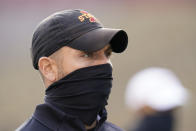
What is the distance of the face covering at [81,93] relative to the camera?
6.75 ft

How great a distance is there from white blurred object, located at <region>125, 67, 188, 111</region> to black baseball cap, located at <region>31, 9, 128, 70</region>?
4.64 feet

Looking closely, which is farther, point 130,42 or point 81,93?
point 130,42

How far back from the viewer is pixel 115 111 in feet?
19.8

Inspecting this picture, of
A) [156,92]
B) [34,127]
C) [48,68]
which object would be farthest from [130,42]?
[34,127]

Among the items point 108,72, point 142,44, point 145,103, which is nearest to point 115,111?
point 142,44

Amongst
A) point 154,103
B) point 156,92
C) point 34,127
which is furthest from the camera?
point 156,92

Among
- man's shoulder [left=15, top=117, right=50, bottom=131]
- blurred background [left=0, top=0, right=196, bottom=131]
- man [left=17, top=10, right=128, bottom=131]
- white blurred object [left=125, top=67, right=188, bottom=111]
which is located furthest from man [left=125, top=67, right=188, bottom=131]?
blurred background [left=0, top=0, right=196, bottom=131]

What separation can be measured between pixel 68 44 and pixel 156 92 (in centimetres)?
167

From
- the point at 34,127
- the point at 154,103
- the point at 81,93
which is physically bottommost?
the point at 154,103

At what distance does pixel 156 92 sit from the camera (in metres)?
3.52

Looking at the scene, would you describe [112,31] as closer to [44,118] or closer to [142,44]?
[44,118]

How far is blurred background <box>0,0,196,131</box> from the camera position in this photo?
604cm

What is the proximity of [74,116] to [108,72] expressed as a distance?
12.8 inches

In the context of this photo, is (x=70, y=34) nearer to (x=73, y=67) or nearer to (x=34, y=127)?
(x=73, y=67)
